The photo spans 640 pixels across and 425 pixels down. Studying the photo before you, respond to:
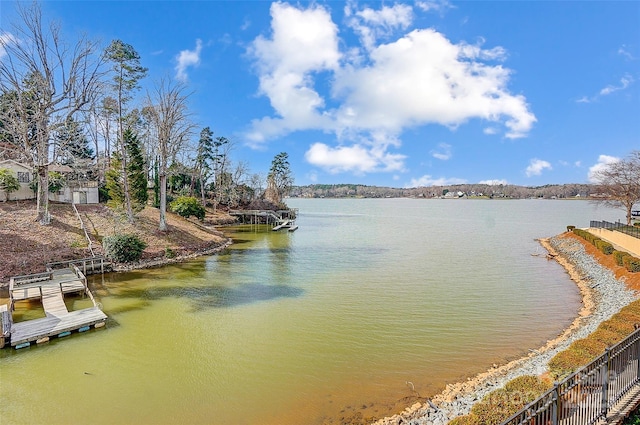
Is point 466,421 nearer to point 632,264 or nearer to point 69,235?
point 632,264

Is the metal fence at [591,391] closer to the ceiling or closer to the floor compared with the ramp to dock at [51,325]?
closer to the ceiling

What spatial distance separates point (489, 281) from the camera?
17.6 meters

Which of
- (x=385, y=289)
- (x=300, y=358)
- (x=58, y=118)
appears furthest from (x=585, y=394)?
(x=58, y=118)

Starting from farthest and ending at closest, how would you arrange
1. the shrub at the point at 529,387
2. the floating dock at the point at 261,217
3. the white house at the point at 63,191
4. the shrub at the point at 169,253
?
the floating dock at the point at 261,217
the white house at the point at 63,191
the shrub at the point at 169,253
the shrub at the point at 529,387

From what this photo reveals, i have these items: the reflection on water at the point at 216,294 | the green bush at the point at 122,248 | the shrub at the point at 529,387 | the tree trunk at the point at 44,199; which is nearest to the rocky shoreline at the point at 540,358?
the shrub at the point at 529,387

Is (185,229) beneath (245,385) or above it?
above

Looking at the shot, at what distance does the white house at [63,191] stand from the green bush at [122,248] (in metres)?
8.76

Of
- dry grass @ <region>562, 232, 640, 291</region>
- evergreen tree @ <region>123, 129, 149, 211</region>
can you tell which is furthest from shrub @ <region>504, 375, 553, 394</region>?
evergreen tree @ <region>123, 129, 149, 211</region>

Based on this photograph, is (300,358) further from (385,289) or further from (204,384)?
(385,289)

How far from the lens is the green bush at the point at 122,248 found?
19062 millimetres

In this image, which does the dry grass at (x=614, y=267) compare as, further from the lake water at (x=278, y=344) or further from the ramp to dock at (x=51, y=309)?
the ramp to dock at (x=51, y=309)

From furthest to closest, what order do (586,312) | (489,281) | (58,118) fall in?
1. (58,118)
2. (489,281)
3. (586,312)

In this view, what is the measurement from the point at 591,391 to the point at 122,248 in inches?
811

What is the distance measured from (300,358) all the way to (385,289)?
7627 millimetres
